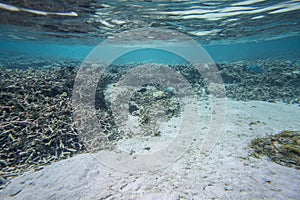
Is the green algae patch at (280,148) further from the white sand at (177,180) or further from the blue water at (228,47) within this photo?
the blue water at (228,47)

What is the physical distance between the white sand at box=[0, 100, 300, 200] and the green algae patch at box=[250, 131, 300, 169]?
260mm

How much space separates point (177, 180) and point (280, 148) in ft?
12.1

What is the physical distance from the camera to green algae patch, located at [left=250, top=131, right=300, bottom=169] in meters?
4.50

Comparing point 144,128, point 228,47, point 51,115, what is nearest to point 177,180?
point 144,128

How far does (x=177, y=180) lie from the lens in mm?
3928

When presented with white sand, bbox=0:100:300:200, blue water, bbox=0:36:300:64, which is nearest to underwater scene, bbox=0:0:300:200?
white sand, bbox=0:100:300:200

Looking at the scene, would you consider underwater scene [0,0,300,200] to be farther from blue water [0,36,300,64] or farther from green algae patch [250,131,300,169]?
blue water [0,36,300,64]

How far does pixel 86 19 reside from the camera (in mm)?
12109

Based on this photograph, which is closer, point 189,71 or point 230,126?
point 230,126

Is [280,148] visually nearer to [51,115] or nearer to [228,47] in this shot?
[51,115]

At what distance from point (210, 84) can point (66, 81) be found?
37.9 feet

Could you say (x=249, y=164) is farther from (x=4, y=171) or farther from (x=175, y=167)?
(x=4, y=171)

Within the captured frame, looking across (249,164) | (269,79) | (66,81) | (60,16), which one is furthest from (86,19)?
(269,79)

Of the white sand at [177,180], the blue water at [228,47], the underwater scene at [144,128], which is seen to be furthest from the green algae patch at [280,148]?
the blue water at [228,47]
